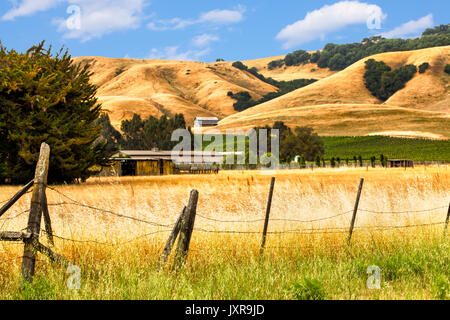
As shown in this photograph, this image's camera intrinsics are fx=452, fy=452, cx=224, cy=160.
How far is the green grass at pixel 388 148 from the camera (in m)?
95.3

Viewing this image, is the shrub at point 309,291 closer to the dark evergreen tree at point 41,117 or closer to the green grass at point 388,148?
the dark evergreen tree at point 41,117

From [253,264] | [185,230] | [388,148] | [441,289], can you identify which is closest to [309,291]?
[253,264]

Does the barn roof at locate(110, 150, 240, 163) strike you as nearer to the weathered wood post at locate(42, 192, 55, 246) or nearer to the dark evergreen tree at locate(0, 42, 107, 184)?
the dark evergreen tree at locate(0, 42, 107, 184)

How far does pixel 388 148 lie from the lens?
11025cm

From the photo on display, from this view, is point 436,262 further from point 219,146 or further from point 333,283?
point 219,146

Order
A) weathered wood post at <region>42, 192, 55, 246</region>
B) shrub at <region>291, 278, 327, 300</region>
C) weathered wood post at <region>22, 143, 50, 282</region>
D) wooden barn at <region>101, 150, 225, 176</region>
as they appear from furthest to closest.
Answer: wooden barn at <region>101, 150, 225, 176</region>
weathered wood post at <region>42, 192, 55, 246</region>
weathered wood post at <region>22, 143, 50, 282</region>
shrub at <region>291, 278, 327, 300</region>

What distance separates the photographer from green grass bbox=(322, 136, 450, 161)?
95312mm

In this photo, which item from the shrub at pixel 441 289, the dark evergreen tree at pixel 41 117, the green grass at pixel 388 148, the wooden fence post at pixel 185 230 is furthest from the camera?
the green grass at pixel 388 148

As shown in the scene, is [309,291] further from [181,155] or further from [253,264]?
[181,155]

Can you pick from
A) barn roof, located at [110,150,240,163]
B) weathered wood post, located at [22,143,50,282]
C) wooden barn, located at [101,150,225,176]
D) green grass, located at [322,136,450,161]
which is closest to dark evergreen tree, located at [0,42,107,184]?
wooden barn, located at [101,150,225,176]

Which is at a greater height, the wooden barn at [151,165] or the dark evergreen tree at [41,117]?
the dark evergreen tree at [41,117]

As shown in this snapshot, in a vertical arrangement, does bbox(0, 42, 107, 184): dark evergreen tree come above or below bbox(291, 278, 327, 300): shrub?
above

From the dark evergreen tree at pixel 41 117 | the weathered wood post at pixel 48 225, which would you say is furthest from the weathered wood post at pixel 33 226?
the dark evergreen tree at pixel 41 117
